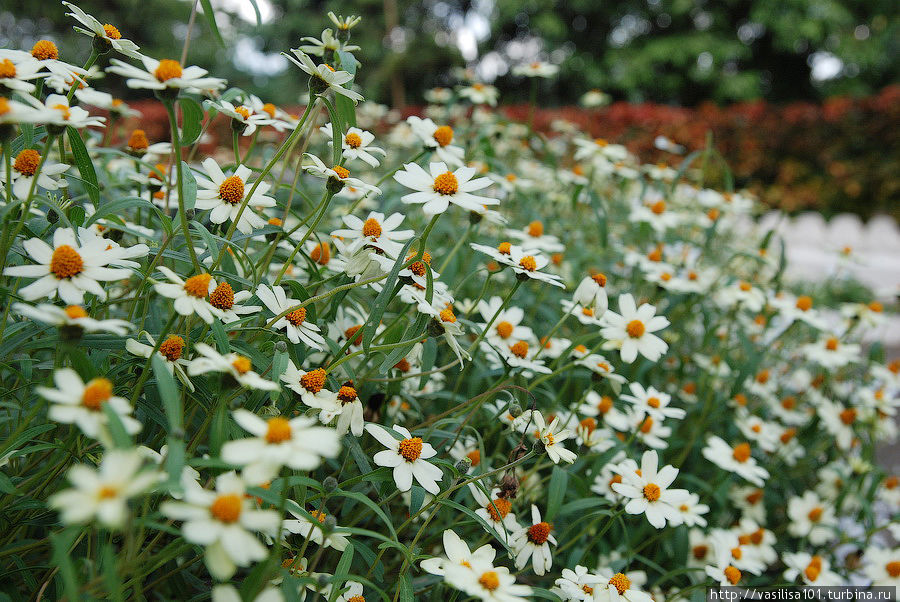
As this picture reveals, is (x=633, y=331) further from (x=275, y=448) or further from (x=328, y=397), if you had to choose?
(x=275, y=448)

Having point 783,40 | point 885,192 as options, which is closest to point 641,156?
point 885,192

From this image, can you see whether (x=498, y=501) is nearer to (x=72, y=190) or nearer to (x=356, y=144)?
(x=356, y=144)

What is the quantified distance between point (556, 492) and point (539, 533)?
6 centimetres

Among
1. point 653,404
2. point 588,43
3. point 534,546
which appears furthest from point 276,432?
point 588,43

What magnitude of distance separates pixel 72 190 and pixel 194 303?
90 centimetres

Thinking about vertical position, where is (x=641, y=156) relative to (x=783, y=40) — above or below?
below

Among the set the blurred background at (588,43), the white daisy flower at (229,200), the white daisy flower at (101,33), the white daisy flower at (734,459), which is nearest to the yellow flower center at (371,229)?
the white daisy flower at (229,200)

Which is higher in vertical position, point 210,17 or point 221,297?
point 210,17

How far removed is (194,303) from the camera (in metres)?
0.60

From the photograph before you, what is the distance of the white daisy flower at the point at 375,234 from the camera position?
78cm

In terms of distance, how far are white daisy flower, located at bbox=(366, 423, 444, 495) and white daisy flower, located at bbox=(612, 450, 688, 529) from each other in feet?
0.85

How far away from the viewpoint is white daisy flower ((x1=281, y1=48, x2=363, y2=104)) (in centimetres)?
70

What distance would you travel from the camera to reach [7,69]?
614 mm

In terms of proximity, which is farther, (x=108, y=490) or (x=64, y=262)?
(x=64, y=262)
